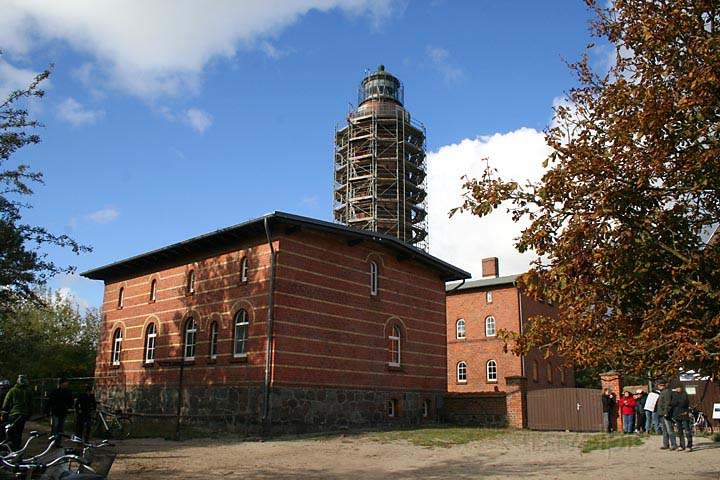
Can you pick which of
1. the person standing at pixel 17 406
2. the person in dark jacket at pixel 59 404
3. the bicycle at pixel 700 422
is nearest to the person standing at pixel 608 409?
the bicycle at pixel 700 422

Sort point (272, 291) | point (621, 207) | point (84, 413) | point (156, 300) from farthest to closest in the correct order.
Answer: point (156, 300)
point (272, 291)
point (84, 413)
point (621, 207)

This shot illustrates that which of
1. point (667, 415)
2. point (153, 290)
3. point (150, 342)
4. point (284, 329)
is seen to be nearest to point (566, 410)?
point (667, 415)

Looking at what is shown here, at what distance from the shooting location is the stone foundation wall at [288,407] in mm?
20734

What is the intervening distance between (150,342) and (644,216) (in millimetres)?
23733

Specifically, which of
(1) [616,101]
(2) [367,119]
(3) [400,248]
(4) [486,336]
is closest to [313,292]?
(3) [400,248]

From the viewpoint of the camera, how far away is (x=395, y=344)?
84.6ft

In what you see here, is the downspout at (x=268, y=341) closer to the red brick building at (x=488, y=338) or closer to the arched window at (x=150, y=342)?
the arched window at (x=150, y=342)

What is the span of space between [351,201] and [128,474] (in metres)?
44.4

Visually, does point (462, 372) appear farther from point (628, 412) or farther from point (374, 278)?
point (628, 412)

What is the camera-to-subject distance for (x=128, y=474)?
39.0 ft

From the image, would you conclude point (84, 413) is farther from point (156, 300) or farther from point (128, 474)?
point (156, 300)

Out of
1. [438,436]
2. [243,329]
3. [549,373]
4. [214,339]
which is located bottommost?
[438,436]

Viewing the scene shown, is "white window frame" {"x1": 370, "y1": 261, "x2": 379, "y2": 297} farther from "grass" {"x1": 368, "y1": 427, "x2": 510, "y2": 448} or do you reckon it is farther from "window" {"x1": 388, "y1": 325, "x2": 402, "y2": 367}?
"grass" {"x1": 368, "y1": 427, "x2": 510, "y2": 448}

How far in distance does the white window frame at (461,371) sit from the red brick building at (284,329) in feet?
43.4
